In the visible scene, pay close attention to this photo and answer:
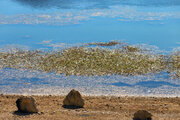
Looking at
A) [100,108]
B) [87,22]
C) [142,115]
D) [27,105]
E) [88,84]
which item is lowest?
[142,115]

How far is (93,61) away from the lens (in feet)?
64.6

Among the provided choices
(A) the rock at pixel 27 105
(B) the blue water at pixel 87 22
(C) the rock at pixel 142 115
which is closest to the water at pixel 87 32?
(B) the blue water at pixel 87 22

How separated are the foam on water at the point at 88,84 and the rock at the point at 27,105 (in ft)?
13.3

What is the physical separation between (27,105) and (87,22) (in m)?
22.3

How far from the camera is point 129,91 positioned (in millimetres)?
16109

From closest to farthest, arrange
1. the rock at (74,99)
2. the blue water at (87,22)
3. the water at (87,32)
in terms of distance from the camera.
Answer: the rock at (74,99) → the water at (87,32) → the blue water at (87,22)

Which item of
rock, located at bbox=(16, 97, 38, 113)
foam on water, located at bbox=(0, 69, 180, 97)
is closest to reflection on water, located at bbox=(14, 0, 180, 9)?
foam on water, located at bbox=(0, 69, 180, 97)

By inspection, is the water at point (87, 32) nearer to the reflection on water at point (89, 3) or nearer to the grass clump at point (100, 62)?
the reflection on water at point (89, 3)

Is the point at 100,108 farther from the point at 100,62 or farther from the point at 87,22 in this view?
the point at 87,22

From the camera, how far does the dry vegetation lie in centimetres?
1875

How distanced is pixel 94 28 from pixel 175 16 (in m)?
10.4

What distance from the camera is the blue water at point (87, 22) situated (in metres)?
26.3

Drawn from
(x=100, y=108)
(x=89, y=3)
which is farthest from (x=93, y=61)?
(x=89, y=3)

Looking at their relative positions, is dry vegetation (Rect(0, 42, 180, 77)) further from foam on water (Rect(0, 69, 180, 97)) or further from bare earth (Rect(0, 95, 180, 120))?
bare earth (Rect(0, 95, 180, 120))
